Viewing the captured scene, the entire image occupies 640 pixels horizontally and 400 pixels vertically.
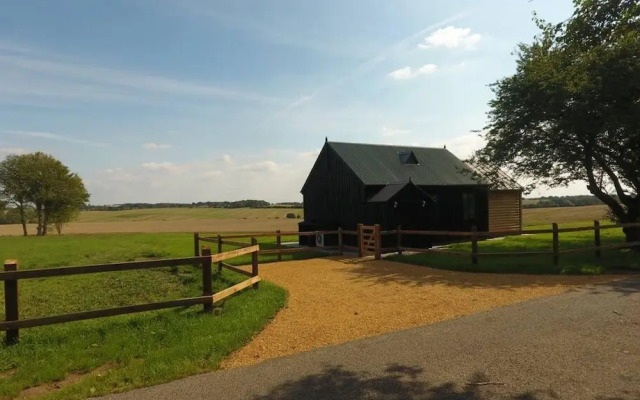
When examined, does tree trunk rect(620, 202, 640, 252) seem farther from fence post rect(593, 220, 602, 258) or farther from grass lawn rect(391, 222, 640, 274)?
fence post rect(593, 220, 602, 258)

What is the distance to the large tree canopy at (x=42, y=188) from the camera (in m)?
53.2

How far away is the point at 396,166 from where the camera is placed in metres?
26.3

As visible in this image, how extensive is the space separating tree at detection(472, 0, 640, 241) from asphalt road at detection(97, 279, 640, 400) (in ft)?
36.6

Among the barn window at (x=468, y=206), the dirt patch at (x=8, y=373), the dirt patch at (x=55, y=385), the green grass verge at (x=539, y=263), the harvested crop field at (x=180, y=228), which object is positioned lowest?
the harvested crop field at (x=180, y=228)

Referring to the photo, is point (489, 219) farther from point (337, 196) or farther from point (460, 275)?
point (460, 275)

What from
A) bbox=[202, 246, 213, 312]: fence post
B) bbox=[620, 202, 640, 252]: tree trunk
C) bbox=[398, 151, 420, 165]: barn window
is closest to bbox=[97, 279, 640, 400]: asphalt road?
bbox=[202, 246, 213, 312]: fence post

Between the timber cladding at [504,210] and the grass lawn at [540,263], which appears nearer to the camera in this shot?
the grass lawn at [540,263]

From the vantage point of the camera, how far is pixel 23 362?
6.18 m

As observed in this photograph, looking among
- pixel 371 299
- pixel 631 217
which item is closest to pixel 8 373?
pixel 371 299

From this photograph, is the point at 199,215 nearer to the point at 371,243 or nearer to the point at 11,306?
the point at 371,243

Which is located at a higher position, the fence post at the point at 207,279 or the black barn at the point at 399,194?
the black barn at the point at 399,194

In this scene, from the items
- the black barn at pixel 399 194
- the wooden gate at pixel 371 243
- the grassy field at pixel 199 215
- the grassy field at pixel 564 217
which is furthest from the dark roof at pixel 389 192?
the grassy field at pixel 199 215

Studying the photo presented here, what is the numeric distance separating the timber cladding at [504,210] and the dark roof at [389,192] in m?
7.45

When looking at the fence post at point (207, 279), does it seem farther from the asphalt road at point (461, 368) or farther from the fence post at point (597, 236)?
the fence post at point (597, 236)
